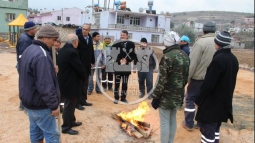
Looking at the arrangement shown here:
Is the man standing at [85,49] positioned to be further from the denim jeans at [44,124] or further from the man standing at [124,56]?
the denim jeans at [44,124]

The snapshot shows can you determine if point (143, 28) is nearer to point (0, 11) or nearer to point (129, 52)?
point (0, 11)

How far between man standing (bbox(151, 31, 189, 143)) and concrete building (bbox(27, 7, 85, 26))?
48.0 metres

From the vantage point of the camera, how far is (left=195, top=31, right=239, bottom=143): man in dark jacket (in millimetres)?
3352

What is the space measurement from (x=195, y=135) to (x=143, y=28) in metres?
35.5

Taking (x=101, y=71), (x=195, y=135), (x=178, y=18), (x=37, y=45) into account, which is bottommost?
(x=195, y=135)

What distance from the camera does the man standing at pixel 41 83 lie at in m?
2.83

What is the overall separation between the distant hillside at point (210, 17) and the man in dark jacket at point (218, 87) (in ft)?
325

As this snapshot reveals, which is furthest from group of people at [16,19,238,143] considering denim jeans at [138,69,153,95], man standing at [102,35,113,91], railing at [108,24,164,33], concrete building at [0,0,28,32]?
concrete building at [0,0,28,32]

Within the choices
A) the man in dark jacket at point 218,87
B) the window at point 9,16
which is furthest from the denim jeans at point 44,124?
the window at point 9,16

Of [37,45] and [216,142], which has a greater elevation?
[37,45]

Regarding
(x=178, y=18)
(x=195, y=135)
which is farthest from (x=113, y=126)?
(x=178, y=18)

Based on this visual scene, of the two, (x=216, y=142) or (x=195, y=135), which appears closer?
(x=216, y=142)

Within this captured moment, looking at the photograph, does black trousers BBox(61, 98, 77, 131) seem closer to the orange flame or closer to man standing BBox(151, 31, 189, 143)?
the orange flame

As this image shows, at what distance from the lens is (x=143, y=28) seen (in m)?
39.1
